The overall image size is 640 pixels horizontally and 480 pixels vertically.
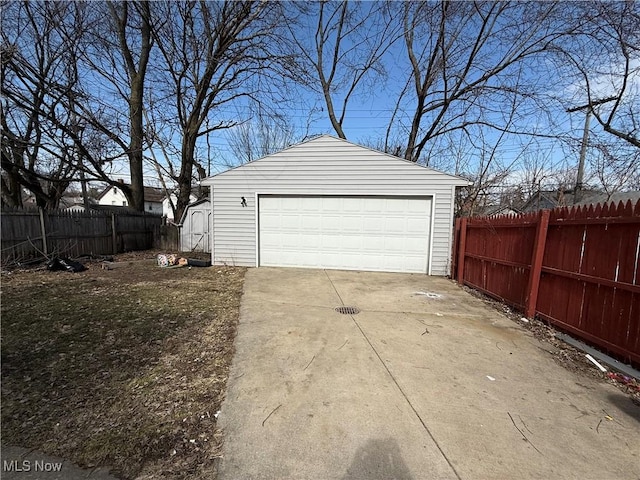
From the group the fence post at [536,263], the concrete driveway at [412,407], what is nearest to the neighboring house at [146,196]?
the concrete driveway at [412,407]

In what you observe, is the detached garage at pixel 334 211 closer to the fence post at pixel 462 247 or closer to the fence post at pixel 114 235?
the fence post at pixel 462 247

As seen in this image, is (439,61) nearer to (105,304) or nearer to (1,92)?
(105,304)

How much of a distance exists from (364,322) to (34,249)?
9049 millimetres

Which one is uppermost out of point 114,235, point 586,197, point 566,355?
point 586,197

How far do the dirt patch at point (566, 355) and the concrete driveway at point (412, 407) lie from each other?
0.12 metres

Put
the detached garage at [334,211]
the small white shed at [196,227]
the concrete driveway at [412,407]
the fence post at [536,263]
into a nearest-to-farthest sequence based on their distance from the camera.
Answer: the concrete driveway at [412,407] < the fence post at [536,263] < the detached garage at [334,211] < the small white shed at [196,227]

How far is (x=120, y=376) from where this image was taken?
2758mm

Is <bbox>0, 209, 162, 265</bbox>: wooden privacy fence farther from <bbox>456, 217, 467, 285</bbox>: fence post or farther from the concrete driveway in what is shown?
<bbox>456, 217, 467, 285</bbox>: fence post

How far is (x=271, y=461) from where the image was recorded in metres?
1.84

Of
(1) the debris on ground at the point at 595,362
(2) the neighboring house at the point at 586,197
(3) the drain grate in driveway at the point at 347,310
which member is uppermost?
(2) the neighboring house at the point at 586,197

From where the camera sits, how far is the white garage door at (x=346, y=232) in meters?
8.08

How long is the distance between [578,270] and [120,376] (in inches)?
201

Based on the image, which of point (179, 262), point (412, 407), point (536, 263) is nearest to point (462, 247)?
point (536, 263)

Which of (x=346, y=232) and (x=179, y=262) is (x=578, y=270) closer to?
(x=346, y=232)
